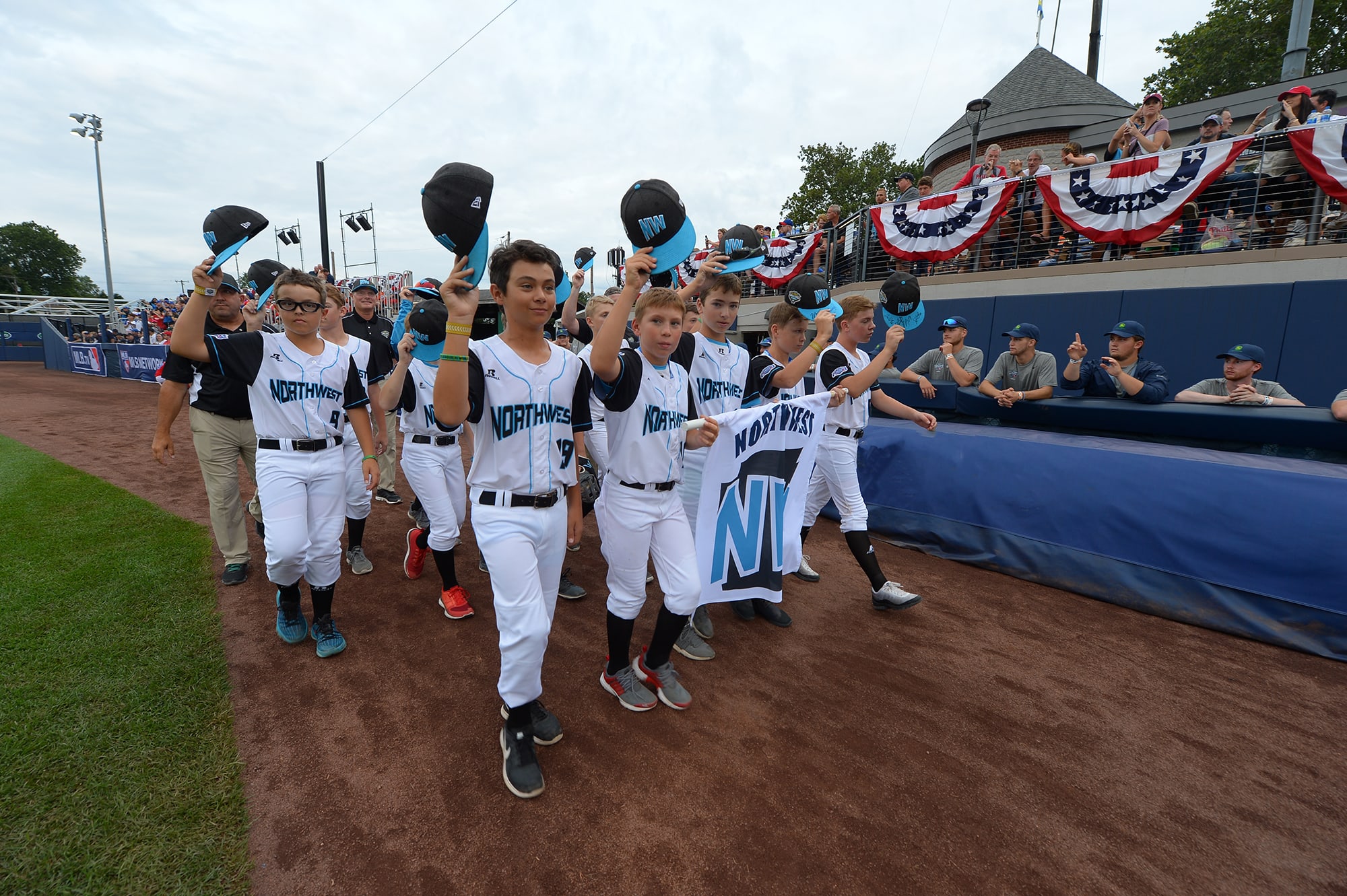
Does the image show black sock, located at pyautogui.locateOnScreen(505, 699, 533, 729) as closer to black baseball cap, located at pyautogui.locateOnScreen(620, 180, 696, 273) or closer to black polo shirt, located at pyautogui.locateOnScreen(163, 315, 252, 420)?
black baseball cap, located at pyautogui.locateOnScreen(620, 180, 696, 273)

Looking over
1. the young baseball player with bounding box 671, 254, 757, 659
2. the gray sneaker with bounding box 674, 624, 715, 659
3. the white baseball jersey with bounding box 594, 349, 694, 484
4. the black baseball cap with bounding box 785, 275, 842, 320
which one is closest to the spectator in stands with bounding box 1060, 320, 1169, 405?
the black baseball cap with bounding box 785, 275, 842, 320

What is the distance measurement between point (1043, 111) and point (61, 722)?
90.3 ft

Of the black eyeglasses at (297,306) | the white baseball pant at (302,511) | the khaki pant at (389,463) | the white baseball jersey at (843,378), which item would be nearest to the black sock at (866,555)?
the white baseball jersey at (843,378)

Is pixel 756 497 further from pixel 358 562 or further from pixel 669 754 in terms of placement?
pixel 358 562

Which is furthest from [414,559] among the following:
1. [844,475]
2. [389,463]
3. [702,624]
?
[844,475]

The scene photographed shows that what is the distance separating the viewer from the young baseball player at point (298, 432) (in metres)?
3.46

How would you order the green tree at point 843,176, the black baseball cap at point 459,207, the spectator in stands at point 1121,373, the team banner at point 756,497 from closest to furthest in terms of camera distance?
the black baseball cap at point 459,207, the team banner at point 756,497, the spectator in stands at point 1121,373, the green tree at point 843,176

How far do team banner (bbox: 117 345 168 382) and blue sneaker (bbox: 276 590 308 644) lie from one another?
20.9m

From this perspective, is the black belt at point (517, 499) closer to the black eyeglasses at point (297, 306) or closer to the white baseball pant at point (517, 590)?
the white baseball pant at point (517, 590)

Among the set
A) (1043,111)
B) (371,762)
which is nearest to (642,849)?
(371,762)

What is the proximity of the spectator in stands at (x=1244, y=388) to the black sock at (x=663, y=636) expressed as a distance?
5.20m

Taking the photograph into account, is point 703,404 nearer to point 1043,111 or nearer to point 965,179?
point 965,179

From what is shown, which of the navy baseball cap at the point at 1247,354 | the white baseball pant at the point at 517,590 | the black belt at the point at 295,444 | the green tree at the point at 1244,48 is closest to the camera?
the white baseball pant at the point at 517,590

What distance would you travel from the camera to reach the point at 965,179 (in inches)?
480
